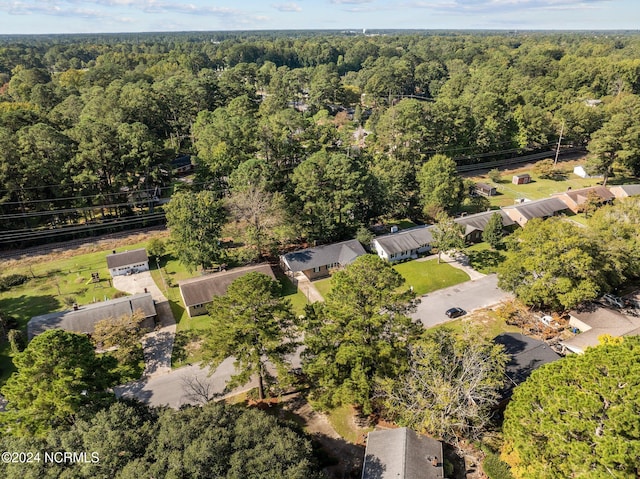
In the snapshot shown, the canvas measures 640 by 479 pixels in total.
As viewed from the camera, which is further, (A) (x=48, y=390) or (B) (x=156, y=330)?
(B) (x=156, y=330)

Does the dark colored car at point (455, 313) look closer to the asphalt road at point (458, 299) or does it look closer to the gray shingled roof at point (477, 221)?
the asphalt road at point (458, 299)

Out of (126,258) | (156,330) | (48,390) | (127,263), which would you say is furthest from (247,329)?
(126,258)

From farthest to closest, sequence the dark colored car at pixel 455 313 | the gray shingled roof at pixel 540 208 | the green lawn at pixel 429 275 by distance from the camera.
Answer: the gray shingled roof at pixel 540 208, the green lawn at pixel 429 275, the dark colored car at pixel 455 313

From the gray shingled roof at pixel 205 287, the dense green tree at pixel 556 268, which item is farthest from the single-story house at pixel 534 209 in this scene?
the gray shingled roof at pixel 205 287

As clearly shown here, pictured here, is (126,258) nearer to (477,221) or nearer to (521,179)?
(477,221)

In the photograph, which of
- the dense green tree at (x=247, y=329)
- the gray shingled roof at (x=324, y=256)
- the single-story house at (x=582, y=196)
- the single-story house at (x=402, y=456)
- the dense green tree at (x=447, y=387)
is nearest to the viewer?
the single-story house at (x=402, y=456)

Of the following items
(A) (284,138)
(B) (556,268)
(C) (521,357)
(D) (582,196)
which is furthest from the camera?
(D) (582,196)

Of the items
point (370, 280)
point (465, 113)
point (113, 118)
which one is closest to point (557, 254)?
point (370, 280)
